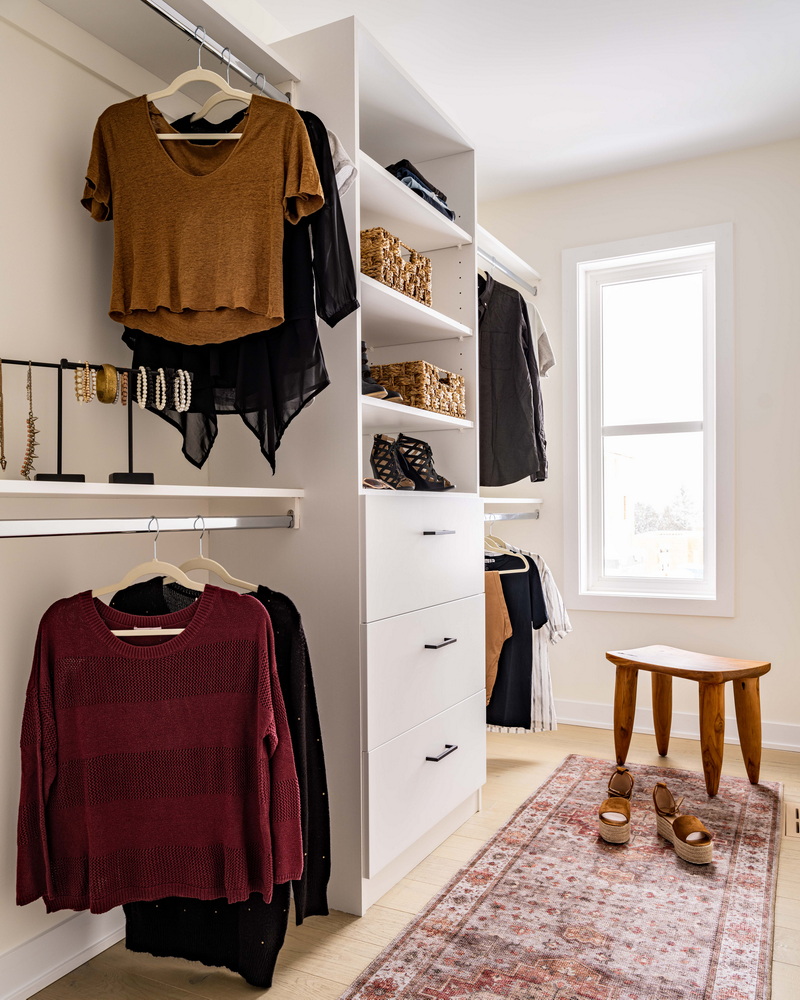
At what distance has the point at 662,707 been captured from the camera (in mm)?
2967

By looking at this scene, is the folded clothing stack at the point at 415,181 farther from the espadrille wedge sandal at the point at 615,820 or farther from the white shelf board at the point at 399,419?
the espadrille wedge sandal at the point at 615,820

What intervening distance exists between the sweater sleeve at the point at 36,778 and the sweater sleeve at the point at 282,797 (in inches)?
16.1

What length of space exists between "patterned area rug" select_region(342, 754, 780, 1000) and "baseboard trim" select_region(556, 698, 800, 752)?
0.75m

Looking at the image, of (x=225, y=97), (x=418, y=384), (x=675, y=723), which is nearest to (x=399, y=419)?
(x=418, y=384)

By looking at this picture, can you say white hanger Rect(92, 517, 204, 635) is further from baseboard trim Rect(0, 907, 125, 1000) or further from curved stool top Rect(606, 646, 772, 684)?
curved stool top Rect(606, 646, 772, 684)

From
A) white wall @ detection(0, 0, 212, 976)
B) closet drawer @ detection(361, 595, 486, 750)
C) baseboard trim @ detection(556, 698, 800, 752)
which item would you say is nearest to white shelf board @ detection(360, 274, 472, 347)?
white wall @ detection(0, 0, 212, 976)

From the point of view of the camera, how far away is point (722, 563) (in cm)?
329

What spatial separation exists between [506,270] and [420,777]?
2098 millimetres

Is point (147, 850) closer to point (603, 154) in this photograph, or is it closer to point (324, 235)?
point (324, 235)

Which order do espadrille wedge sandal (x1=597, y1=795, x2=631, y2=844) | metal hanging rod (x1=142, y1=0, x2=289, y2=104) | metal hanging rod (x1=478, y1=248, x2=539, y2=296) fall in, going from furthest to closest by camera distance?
metal hanging rod (x1=478, y1=248, x2=539, y2=296)
espadrille wedge sandal (x1=597, y1=795, x2=631, y2=844)
metal hanging rod (x1=142, y1=0, x2=289, y2=104)

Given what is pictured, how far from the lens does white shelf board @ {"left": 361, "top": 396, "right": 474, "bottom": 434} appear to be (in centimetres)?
201

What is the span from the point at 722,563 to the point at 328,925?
2.24 metres

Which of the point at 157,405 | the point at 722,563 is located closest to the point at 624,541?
the point at 722,563

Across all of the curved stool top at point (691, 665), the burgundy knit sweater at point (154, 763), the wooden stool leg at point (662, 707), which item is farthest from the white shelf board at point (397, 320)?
the wooden stool leg at point (662, 707)
